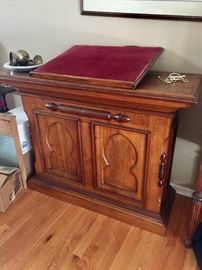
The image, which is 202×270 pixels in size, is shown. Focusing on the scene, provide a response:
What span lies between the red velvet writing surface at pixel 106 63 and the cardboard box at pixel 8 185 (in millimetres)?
669

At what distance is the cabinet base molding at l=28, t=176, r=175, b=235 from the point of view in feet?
→ 4.65

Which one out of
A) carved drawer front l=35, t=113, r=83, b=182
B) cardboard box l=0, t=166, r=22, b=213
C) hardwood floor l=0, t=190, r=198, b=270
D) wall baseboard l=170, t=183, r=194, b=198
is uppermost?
carved drawer front l=35, t=113, r=83, b=182

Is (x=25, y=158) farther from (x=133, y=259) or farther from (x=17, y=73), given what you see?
(x=133, y=259)

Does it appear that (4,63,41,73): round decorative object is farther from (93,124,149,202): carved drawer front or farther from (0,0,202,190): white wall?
(93,124,149,202): carved drawer front

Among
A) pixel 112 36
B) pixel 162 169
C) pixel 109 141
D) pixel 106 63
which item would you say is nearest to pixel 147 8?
pixel 112 36

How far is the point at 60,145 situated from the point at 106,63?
55 centimetres

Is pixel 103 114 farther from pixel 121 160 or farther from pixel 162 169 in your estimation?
pixel 162 169

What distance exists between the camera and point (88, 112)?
1321 millimetres

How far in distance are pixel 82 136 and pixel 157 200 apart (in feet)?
1.70

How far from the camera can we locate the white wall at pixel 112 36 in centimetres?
136

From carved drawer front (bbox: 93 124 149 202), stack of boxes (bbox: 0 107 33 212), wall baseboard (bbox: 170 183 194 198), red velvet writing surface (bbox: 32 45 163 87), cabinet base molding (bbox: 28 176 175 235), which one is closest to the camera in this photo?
red velvet writing surface (bbox: 32 45 163 87)

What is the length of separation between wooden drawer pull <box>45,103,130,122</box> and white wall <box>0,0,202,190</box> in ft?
1.41

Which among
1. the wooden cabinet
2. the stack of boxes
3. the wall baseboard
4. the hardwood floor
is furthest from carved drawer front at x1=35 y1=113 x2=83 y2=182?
the wall baseboard

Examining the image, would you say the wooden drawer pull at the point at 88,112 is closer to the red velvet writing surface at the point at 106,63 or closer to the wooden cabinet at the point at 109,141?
the wooden cabinet at the point at 109,141
